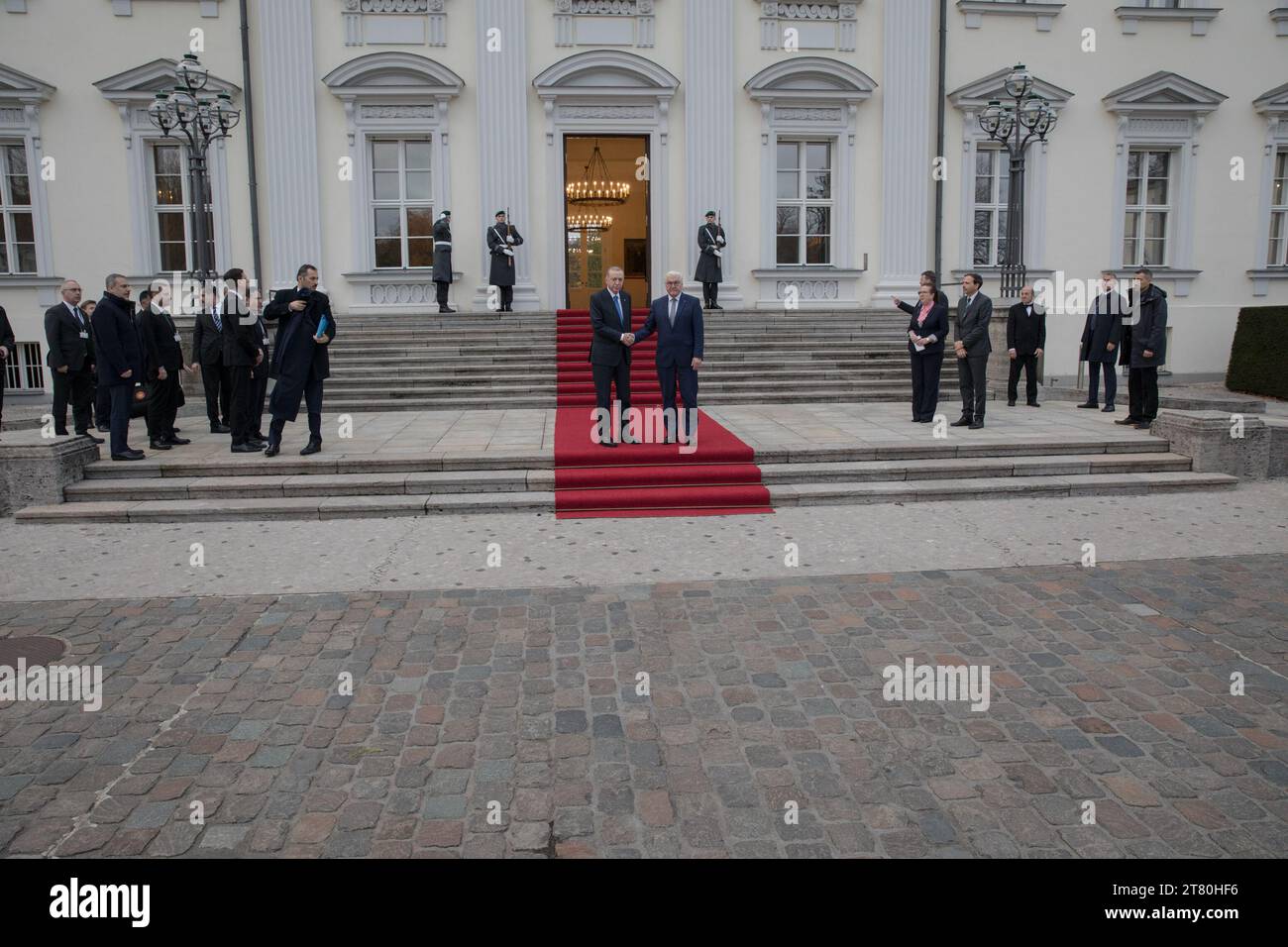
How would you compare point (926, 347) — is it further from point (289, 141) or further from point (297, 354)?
point (289, 141)

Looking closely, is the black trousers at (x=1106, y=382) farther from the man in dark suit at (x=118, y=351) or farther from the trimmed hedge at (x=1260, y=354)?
the man in dark suit at (x=118, y=351)

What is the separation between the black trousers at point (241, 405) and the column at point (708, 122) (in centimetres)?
990

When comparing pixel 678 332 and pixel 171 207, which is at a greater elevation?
pixel 171 207

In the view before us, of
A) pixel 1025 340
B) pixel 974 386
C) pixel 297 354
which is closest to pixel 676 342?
pixel 974 386

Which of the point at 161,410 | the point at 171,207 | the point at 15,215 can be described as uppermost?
the point at 171,207

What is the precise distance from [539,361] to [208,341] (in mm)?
5219

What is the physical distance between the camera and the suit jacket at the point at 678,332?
9.85 m

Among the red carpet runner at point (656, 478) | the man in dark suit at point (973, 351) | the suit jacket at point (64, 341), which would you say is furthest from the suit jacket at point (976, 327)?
the suit jacket at point (64, 341)

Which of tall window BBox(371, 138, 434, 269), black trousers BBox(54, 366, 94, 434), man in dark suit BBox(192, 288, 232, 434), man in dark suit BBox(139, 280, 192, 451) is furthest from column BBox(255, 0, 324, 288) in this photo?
man in dark suit BBox(139, 280, 192, 451)

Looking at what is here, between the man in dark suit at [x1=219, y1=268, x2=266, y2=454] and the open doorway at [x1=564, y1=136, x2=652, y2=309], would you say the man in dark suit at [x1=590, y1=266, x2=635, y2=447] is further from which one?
the open doorway at [x1=564, y1=136, x2=652, y2=309]

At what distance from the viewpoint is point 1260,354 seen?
1712 cm

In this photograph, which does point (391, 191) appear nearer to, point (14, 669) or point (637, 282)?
point (637, 282)

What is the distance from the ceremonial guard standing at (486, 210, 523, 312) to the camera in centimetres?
1673

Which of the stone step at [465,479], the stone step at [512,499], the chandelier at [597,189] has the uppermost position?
the chandelier at [597,189]
